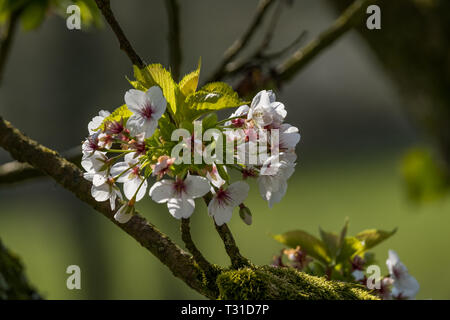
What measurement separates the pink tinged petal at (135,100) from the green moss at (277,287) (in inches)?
9.2

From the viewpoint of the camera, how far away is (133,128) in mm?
604

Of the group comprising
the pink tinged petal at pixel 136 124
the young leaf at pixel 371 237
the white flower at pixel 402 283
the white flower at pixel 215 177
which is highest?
the pink tinged petal at pixel 136 124

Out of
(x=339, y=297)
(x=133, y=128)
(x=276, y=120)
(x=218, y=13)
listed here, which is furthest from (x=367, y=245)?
(x=218, y=13)

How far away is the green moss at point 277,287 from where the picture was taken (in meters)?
0.65

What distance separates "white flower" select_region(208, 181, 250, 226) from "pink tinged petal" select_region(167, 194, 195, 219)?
30 mm

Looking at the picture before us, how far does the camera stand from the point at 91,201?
0.80 m

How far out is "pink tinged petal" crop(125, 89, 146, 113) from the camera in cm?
60

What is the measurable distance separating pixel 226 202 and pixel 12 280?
576 millimetres

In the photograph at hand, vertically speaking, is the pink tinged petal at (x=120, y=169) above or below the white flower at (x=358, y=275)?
above

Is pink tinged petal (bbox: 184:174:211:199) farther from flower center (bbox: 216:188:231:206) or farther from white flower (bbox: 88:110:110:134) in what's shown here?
white flower (bbox: 88:110:110:134)

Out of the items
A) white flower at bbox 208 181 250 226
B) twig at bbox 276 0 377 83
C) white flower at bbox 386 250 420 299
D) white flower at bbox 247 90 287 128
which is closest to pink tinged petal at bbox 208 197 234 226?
white flower at bbox 208 181 250 226

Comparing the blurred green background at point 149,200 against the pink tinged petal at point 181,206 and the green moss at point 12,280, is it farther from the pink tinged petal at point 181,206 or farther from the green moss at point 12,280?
the pink tinged petal at point 181,206

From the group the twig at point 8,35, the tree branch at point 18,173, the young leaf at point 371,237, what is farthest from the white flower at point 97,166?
the twig at point 8,35

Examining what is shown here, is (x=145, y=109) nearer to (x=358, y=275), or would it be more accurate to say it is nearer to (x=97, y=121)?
(x=97, y=121)
